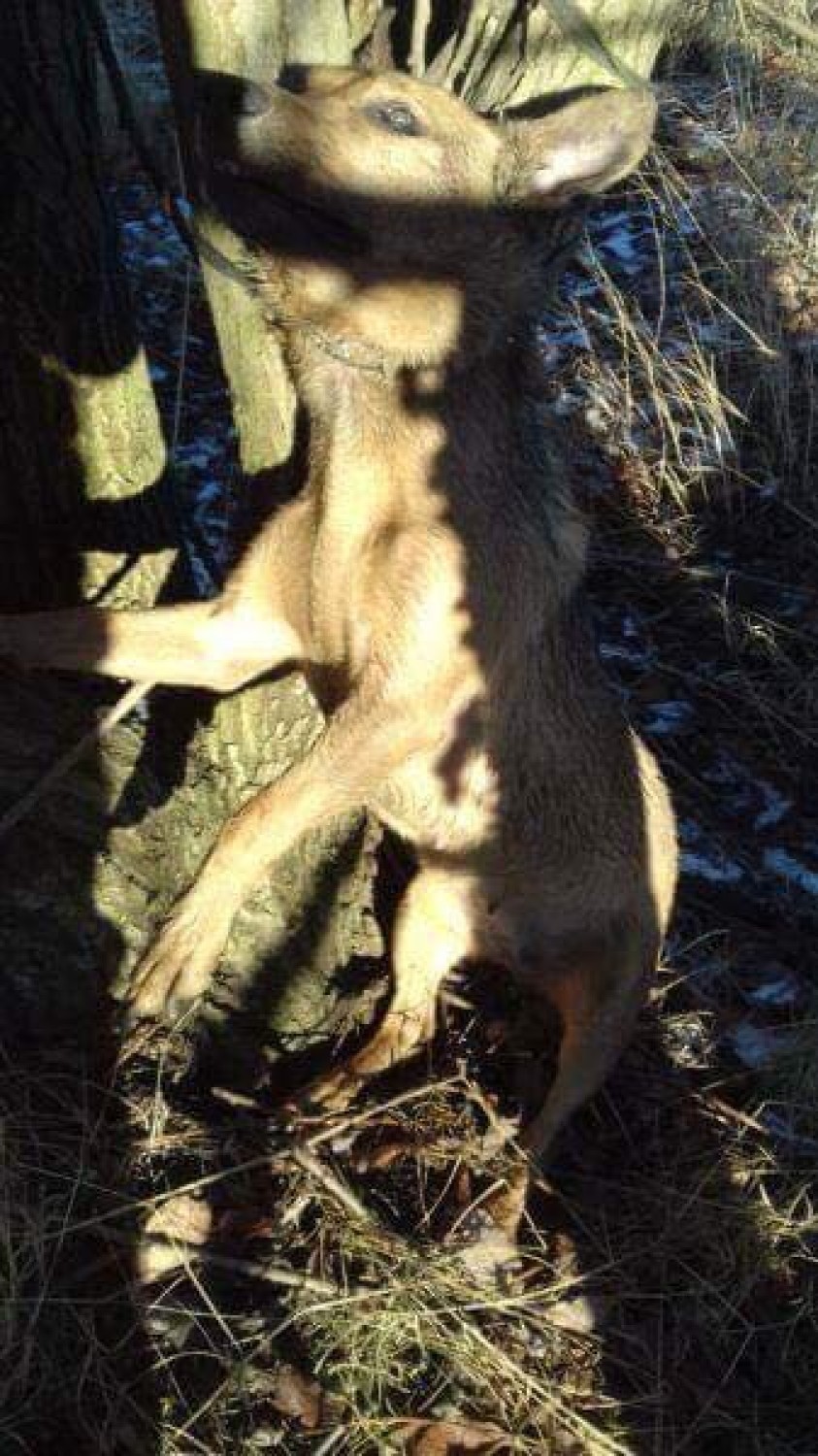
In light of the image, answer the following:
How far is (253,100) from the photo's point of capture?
3008 millimetres

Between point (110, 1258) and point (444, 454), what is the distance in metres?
2.05

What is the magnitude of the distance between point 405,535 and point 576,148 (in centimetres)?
93

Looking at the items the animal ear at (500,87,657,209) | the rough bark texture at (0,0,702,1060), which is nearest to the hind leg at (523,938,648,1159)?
the rough bark texture at (0,0,702,1060)

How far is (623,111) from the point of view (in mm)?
3266

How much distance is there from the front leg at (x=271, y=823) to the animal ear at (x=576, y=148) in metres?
1.23

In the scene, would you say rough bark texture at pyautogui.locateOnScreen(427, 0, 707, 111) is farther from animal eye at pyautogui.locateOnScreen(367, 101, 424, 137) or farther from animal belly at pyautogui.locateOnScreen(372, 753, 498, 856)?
animal belly at pyautogui.locateOnScreen(372, 753, 498, 856)

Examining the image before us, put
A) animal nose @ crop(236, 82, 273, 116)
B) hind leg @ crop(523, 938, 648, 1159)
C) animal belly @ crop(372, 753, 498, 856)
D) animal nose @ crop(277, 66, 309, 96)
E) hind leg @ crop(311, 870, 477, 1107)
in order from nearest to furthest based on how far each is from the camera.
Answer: animal nose @ crop(236, 82, 273, 116)
animal nose @ crop(277, 66, 309, 96)
animal belly @ crop(372, 753, 498, 856)
hind leg @ crop(523, 938, 648, 1159)
hind leg @ crop(311, 870, 477, 1107)

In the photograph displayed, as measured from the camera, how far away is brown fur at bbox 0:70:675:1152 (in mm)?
3299

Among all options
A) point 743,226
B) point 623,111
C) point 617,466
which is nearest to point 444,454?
point 623,111

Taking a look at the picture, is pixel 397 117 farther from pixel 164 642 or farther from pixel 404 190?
pixel 164 642

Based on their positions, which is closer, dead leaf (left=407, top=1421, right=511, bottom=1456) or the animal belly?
dead leaf (left=407, top=1421, right=511, bottom=1456)

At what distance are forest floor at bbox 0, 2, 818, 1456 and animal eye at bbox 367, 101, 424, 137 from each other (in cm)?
119

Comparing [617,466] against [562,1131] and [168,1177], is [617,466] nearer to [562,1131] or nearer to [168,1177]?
[562,1131]

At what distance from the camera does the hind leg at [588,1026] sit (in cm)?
417
